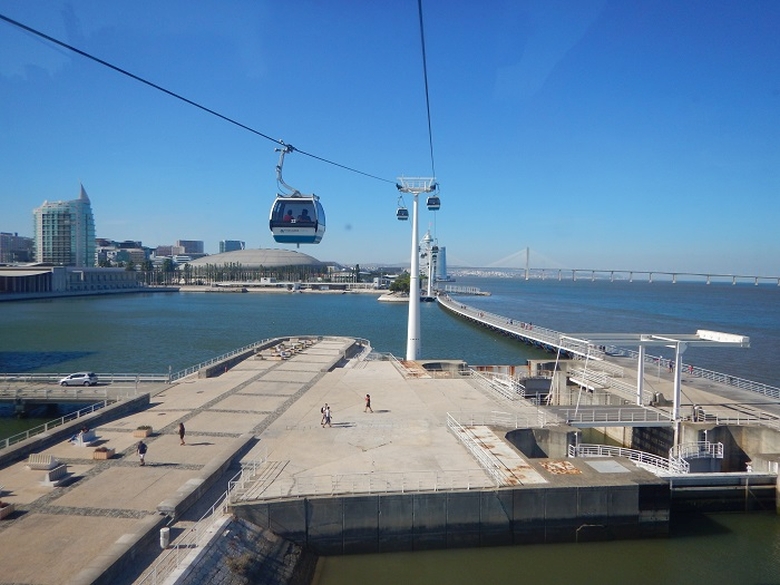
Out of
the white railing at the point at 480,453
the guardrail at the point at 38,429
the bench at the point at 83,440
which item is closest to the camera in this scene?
the white railing at the point at 480,453

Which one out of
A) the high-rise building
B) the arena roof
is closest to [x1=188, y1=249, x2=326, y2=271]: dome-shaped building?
the arena roof

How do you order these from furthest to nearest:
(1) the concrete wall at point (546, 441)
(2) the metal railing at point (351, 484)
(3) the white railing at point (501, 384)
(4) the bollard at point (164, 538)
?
(3) the white railing at point (501, 384), (1) the concrete wall at point (546, 441), (2) the metal railing at point (351, 484), (4) the bollard at point (164, 538)

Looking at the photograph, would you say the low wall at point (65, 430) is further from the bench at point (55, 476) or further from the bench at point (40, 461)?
the bench at point (55, 476)

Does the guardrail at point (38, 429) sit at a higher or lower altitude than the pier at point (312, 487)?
lower

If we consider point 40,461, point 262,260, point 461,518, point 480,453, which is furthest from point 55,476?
point 262,260

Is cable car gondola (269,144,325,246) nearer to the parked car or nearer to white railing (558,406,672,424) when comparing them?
white railing (558,406,672,424)

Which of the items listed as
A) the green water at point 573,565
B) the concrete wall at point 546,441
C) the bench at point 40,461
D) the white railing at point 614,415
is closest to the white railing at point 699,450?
the white railing at point 614,415

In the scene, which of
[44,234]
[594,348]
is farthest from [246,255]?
[594,348]

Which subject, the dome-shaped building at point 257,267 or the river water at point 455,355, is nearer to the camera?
the river water at point 455,355
